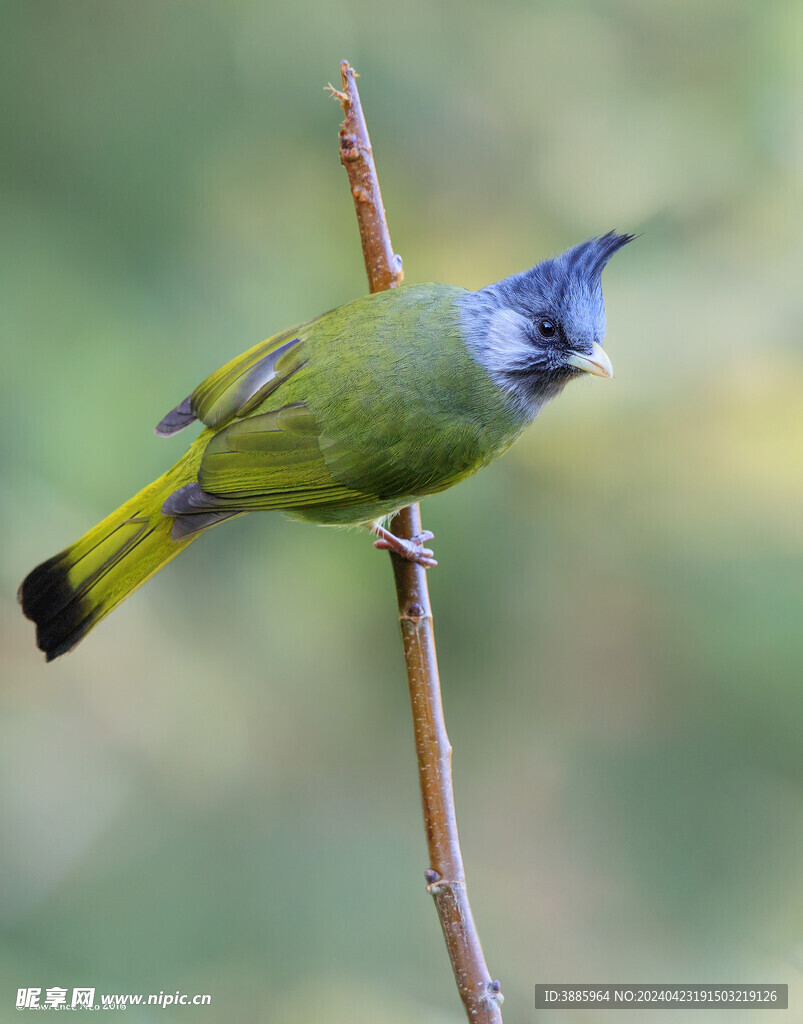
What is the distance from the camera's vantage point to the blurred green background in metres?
4.35

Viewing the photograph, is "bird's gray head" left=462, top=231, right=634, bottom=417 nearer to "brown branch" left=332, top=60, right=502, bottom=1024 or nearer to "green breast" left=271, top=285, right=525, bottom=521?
"green breast" left=271, top=285, right=525, bottom=521

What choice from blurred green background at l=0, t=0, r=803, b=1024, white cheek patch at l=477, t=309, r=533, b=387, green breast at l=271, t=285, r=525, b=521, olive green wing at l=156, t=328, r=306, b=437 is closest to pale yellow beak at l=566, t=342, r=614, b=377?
white cheek patch at l=477, t=309, r=533, b=387

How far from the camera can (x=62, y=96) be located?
5.02 metres

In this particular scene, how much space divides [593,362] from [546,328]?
0.18 metres

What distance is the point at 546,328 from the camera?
337 cm

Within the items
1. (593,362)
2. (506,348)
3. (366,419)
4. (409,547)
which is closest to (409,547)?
(409,547)

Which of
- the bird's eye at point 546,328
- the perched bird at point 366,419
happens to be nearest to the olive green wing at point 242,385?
the perched bird at point 366,419

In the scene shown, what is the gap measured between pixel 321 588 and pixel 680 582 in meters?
1.40

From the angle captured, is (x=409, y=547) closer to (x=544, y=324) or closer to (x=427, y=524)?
(x=544, y=324)

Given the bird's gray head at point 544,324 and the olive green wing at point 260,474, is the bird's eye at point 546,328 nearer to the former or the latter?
the bird's gray head at point 544,324

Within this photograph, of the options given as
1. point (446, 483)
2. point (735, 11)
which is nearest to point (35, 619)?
point (446, 483)

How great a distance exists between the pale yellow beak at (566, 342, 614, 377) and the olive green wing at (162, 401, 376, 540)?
2.30 ft

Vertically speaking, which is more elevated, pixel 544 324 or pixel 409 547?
pixel 544 324

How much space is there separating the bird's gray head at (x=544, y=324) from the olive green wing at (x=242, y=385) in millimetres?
549
